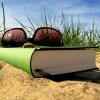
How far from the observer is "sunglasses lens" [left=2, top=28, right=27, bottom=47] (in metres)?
2.73

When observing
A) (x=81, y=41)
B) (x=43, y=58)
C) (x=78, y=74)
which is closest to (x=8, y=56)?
(x=43, y=58)

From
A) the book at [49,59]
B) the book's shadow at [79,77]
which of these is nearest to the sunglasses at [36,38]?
the book at [49,59]

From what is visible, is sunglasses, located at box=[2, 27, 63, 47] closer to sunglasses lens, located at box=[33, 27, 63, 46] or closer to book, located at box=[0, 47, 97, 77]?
sunglasses lens, located at box=[33, 27, 63, 46]

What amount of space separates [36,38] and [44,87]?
0.79 m

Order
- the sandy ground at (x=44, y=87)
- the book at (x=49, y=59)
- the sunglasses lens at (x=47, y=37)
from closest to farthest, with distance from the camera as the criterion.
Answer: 1. the sandy ground at (x=44, y=87)
2. the book at (x=49, y=59)
3. the sunglasses lens at (x=47, y=37)

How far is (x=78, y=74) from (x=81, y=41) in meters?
1.80

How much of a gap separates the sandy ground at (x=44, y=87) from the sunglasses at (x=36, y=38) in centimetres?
44

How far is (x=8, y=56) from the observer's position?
7.86ft

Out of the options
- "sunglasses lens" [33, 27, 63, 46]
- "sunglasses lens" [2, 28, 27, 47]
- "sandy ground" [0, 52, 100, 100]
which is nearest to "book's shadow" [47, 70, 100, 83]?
"sandy ground" [0, 52, 100, 100]

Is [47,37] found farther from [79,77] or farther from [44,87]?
[44,87]

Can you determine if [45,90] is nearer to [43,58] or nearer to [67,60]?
[43,58]

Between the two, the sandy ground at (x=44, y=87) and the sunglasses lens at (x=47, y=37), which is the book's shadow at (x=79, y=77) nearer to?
the sandy ground at (x=44, y=87)

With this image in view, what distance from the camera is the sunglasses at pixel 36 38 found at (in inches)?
105

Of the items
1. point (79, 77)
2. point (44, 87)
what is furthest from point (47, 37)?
point (44, 87)
